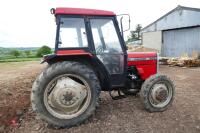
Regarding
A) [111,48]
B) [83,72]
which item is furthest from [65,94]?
[111,48]

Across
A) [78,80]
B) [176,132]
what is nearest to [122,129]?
[176,132]

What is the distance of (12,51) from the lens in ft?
81.8

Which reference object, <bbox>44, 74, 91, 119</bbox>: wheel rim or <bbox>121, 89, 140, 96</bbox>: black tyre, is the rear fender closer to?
<bbox>44, 74, 91, 119</bbox>: wheel rim

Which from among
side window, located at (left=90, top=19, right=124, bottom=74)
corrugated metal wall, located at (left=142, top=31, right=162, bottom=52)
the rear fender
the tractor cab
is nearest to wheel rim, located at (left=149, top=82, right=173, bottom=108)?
the tractor cab

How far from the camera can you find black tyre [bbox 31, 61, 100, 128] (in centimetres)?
339

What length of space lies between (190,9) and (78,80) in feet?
41.5

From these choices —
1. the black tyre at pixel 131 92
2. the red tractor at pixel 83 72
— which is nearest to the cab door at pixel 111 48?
the red tractor at pixel 83 72

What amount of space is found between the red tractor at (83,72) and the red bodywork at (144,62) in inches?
1.1

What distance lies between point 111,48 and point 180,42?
12.1 m

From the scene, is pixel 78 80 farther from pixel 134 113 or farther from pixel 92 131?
pixel 134 113

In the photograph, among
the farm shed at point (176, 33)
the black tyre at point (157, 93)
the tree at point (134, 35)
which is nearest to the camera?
the black tyre at point (157, 93)

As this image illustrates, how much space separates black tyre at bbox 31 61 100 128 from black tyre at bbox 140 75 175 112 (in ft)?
3.40

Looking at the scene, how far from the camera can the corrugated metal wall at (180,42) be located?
1345 centimetres

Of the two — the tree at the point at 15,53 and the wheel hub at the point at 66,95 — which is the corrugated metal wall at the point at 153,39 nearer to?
the wheel hub at the point at 66,95
